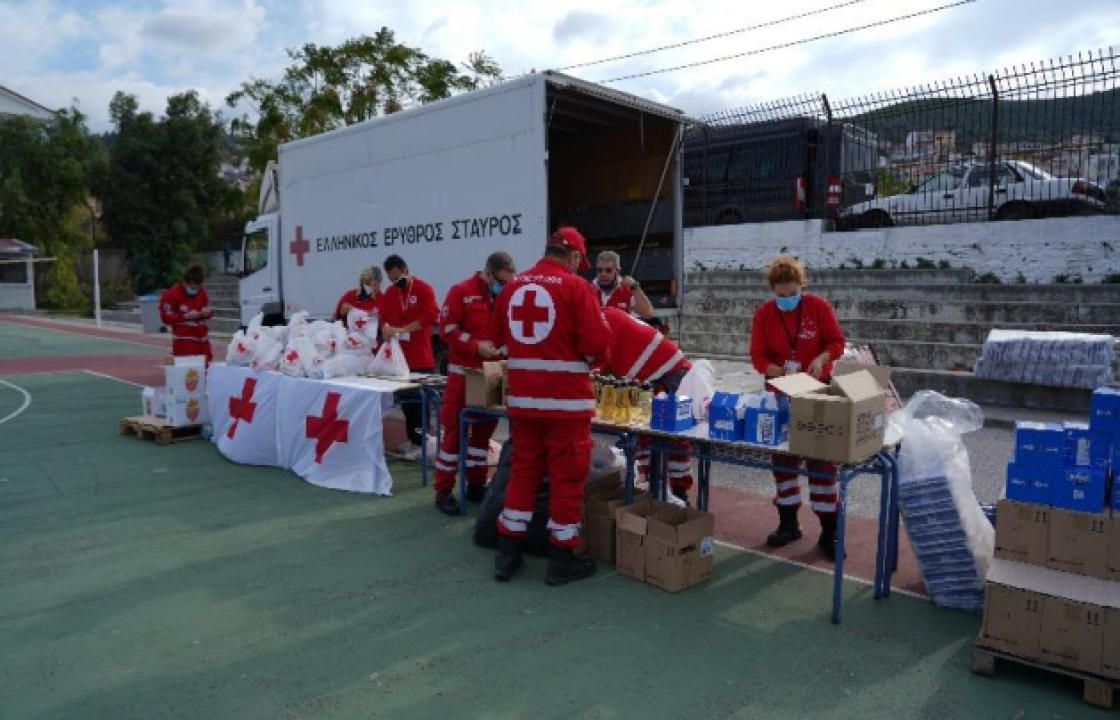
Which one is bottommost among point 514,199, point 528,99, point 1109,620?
point 1109,620

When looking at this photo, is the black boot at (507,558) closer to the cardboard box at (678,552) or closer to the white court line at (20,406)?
the cardboard box at (678,552)

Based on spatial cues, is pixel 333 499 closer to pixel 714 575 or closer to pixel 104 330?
pixel 714 575

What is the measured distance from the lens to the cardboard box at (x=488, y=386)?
5.06 metres

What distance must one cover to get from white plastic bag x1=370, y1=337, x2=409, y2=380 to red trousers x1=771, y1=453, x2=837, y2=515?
330 cm

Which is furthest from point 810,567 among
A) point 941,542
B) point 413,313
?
point 413,313

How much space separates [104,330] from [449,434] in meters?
23.1

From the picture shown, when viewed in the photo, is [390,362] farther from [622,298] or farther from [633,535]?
[633,535]

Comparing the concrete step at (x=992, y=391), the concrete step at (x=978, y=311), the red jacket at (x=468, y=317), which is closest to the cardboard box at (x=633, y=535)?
the red jacket at (x=468, y=317)

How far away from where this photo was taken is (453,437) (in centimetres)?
558

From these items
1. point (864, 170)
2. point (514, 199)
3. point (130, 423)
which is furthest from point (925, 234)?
point (130, 423)

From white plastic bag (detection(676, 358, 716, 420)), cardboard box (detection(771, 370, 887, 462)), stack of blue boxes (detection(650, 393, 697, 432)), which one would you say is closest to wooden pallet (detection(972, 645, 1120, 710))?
cardboard box (detection(771, 370, 887, 462))

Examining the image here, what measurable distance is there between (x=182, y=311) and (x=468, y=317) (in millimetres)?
5141

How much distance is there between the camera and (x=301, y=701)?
3078 mm

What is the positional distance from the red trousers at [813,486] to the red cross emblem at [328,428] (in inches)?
127
